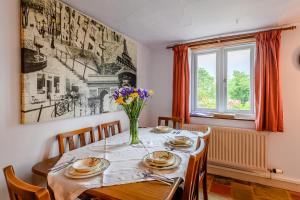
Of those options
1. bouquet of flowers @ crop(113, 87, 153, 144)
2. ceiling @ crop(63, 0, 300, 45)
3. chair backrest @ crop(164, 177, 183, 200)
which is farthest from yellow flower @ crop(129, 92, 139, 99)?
ceiling @ crop(63, 0, 300, 45)

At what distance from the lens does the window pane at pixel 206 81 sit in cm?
287

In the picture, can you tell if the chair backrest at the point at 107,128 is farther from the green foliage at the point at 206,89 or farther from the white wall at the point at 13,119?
the green foliage at the point at 206,89

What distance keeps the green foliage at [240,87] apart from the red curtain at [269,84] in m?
0.29

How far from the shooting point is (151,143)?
1.73m

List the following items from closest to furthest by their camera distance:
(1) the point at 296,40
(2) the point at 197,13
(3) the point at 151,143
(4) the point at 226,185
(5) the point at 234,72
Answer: (3) the point at 151,143 → (2) the point at 197,13 → (1) the point at 296,40 → (4) the point at 226,185 → (5) the point at 234,72

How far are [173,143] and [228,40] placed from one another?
5.93 ft

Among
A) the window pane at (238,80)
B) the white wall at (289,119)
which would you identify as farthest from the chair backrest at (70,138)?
the white wall at (289,119)

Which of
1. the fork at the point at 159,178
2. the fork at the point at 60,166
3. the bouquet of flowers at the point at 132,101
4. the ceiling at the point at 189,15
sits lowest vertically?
the fork at the point at 159,178

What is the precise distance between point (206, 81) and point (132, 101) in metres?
1.76

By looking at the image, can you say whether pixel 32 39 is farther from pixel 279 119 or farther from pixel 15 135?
pixel 279 119

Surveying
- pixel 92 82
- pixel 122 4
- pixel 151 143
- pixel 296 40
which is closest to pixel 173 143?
pixel 151 143

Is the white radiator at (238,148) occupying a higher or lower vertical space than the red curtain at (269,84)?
lower

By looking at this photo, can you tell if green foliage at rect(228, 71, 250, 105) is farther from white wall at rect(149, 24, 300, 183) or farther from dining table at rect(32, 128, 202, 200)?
dining table at rect(32, 128, 202, 200)

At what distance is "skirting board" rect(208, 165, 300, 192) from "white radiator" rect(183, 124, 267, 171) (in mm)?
91
